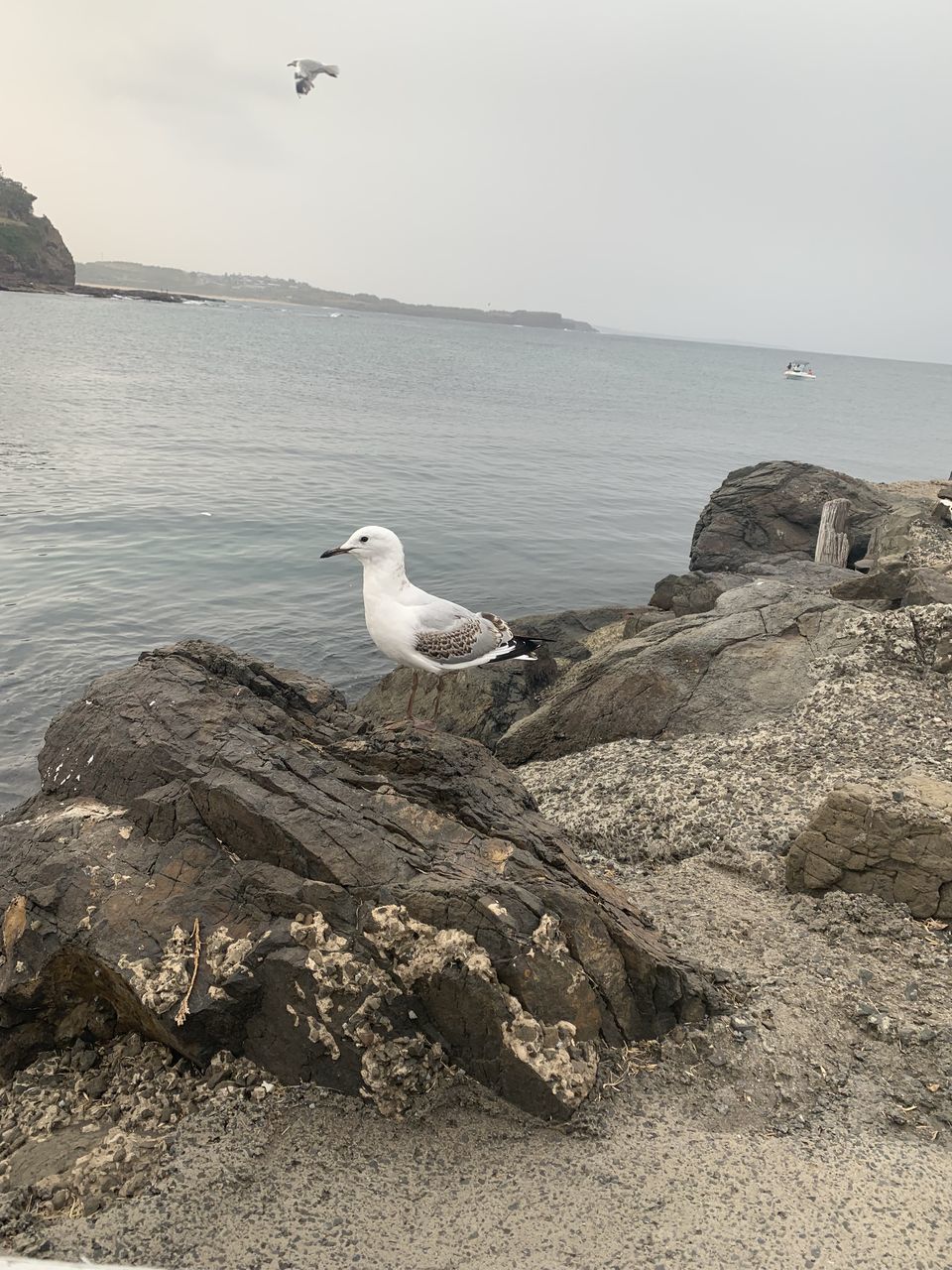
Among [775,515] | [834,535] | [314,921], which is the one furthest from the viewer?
[775,515]

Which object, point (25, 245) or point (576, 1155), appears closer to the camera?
point (576, 1155)

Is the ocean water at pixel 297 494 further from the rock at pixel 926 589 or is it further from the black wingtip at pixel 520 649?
the rock at pixel 926 589

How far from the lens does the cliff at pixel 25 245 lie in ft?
364

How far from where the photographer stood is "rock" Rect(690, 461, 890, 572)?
1617cm

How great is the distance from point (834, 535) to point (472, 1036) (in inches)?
530

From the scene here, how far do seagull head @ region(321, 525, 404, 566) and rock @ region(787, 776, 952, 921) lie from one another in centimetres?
329

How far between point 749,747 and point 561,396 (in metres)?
56.5

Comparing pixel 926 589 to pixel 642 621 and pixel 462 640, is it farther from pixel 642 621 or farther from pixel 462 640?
pixel 462 640

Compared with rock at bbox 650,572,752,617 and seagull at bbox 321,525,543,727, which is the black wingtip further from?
rock at bbox 650,572,752,617

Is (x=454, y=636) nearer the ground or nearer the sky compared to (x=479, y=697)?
nearer the sky

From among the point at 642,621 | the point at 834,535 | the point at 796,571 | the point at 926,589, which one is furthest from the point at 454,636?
the point at 834,535

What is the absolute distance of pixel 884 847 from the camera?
14.9 feet

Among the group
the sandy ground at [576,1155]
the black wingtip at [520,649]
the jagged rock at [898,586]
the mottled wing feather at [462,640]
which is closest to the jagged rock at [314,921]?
the sandy ground at [576,1155]

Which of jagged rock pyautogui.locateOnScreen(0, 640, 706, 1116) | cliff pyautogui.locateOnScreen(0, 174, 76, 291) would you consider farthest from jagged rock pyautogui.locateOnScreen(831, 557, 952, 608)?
cliff pyautogui.locateOnScreen(0, 174, 76, 291)
